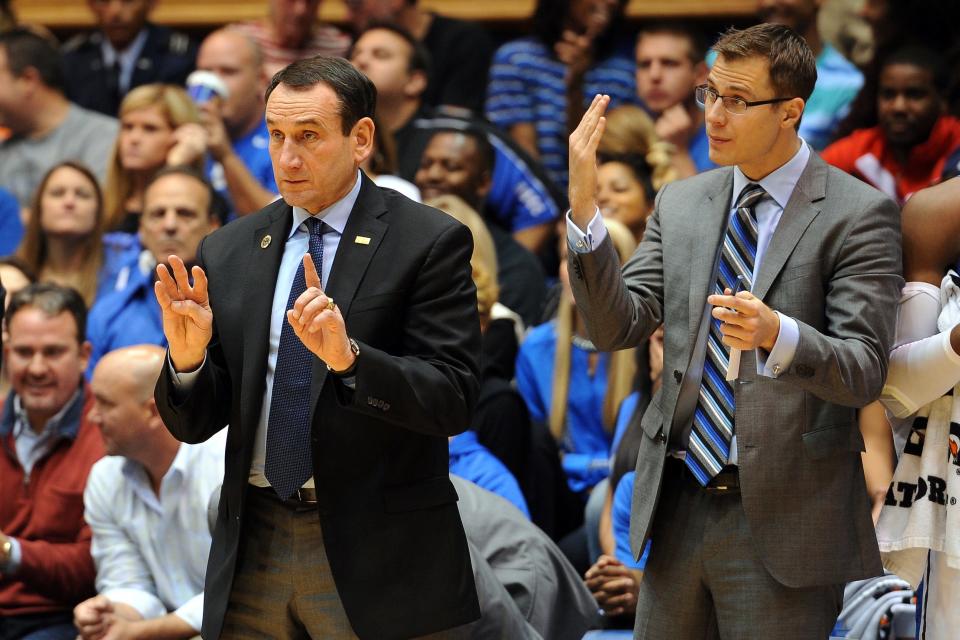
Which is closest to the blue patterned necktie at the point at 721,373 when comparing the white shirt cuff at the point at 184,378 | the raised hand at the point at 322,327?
the raised hand at the point at 322,327

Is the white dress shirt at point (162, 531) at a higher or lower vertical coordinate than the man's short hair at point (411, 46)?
lower

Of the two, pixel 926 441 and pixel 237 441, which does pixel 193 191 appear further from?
pixel 926 441

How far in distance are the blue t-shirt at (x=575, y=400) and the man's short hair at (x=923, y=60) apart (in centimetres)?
153

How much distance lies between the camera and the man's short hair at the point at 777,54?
2.55m

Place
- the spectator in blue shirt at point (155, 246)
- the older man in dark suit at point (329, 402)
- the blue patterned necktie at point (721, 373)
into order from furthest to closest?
the spectator in blue shirt at point (155, 246)
the blue patterned necktie at point (721, 373)
the older man in dark suit at point (329, 402)

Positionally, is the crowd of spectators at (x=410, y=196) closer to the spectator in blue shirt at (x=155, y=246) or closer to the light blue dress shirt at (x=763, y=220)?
the spectator in blue shirt at (x=155, y=246)

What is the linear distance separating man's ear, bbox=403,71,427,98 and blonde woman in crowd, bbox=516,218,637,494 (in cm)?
153

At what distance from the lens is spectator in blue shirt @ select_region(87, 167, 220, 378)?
202 inches

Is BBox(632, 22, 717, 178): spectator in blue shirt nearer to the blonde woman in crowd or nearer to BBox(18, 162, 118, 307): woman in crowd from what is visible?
the blonde woman in crowd

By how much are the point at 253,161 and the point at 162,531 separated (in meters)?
2.64

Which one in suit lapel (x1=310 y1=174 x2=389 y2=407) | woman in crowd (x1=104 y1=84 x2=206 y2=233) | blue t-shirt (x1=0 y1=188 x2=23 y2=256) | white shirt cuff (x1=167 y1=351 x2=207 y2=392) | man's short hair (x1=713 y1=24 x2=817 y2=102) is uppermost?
woman in crowd (x1=104 y1=84 x2=206 y2=233)

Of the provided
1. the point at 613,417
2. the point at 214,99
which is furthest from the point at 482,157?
the point at 613,417

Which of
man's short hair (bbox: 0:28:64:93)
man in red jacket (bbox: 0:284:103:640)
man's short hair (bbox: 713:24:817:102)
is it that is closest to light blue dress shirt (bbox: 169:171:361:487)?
man's short hair (bbox: 713:24:817:102)

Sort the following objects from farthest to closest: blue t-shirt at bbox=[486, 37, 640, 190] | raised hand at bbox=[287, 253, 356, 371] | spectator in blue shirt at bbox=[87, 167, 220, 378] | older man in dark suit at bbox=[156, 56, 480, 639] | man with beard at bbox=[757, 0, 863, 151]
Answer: blue t-shirt at bbox=[486, 37, 640, 190] → man with beard at bbox=[757, 0, 863, 151] → spectator in blue shirt at bbox=[87, 167, 220, 378] → older man in dark suit at bbox=[156, 56, 480, 639] → raised hand at bbox=[287, 253, 356, 371]
